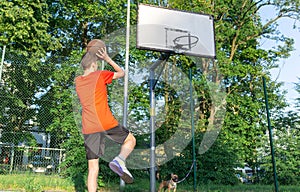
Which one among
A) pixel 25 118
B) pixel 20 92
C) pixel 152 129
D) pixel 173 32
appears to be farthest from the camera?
pixel 25 118

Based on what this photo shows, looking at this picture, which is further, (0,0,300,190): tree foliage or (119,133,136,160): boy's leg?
(0,0,300,190): tree foliage

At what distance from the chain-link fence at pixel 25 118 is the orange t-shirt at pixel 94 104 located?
15.1 feet

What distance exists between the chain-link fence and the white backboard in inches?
127

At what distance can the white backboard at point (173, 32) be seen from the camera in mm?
5215

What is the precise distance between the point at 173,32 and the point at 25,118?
4.38m

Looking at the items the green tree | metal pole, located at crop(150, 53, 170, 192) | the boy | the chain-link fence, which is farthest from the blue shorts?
the green tree

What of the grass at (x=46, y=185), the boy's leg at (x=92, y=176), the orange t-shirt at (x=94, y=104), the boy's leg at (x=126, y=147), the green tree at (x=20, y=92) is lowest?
the grass at (x=46, y=185)

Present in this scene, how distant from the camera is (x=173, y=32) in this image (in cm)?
538

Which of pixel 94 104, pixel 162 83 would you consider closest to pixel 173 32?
pixel 94 104

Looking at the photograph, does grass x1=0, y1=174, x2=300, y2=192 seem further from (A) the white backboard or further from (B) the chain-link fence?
(A) the white backboard

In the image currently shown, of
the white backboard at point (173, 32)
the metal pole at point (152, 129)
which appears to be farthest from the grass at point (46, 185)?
the white backboard at point (173, 32)

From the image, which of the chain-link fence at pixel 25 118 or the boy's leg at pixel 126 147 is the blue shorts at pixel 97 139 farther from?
the chain-link fence at pixel 25 118

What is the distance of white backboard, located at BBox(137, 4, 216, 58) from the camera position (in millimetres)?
5215

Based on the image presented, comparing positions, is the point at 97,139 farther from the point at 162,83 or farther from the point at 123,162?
the point at 162,83
